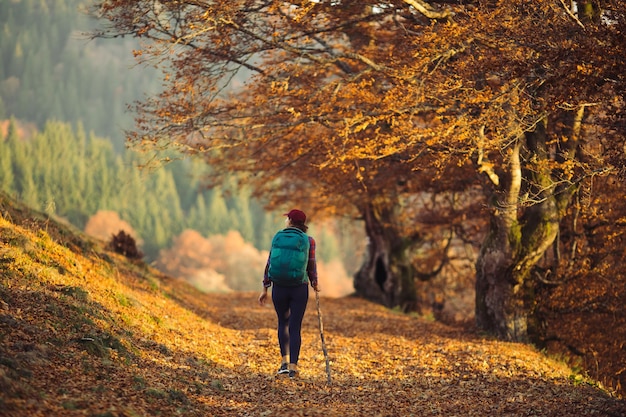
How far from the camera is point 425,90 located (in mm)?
11242

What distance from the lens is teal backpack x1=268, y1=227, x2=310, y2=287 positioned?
838 centimetres

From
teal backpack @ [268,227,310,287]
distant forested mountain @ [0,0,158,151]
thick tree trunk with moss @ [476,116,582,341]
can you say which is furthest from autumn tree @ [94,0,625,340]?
distant forested mountain @ [0,0,158,151]

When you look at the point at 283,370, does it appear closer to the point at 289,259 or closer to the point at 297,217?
the point at 289,259

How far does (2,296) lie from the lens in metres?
7.62

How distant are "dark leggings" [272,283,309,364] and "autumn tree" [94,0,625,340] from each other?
3510 mm

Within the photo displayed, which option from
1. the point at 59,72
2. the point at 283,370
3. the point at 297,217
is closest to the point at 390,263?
the point at 283,370

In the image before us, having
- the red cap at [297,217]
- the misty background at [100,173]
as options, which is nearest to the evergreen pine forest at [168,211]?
the misty background at [100,173]

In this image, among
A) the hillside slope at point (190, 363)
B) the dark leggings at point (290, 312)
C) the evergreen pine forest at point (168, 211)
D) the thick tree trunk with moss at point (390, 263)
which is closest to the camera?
the hillside slope at point (190, 363)

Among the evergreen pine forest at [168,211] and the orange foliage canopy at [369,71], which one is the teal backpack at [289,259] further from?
the orange foliage canopy at [369,71]

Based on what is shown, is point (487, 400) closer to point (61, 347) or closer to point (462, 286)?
point (61, 347)

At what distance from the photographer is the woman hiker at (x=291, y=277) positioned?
27.5 ft

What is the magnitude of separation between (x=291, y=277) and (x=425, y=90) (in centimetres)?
445

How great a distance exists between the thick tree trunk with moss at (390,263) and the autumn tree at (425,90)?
6.90m

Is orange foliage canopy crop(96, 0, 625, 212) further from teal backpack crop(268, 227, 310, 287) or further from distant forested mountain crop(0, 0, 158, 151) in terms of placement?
distant forested mountain crop(0, 0, 158, 151)
